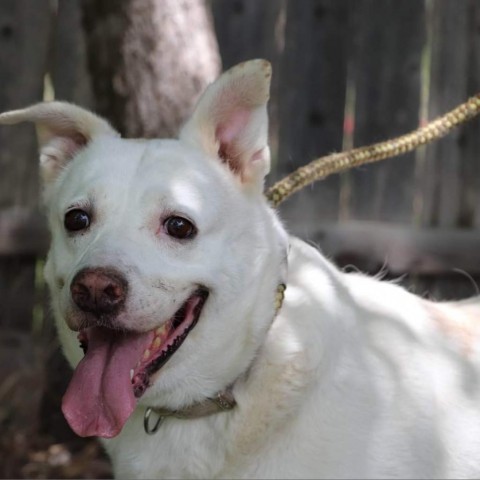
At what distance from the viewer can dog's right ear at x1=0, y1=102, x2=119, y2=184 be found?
336 cm

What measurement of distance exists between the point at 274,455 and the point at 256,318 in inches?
16.2

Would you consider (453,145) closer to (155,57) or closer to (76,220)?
(155,57)

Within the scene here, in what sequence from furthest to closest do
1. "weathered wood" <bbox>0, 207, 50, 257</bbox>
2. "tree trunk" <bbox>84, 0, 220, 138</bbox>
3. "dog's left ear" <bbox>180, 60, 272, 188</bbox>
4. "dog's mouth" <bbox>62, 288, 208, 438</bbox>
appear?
"weathered wood" <bbox>0, 207, 50, 257</bbox>
"tree trunk" <bbox>84, 0, 220, 138</bbox>
"dog's left ear" <bbox>180, 60, 272, 188</bbox>
"dog's mouth" <bbox>62, 288, 208, 438</bbox>

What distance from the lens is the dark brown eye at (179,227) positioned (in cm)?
303

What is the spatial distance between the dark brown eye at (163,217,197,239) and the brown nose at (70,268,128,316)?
0.92ft

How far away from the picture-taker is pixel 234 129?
3.26m

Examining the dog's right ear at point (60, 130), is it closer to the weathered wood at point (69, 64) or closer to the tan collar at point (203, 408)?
the tan collar at point (203, 408)

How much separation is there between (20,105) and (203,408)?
3.11 m

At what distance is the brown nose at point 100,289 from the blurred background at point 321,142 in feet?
9.42

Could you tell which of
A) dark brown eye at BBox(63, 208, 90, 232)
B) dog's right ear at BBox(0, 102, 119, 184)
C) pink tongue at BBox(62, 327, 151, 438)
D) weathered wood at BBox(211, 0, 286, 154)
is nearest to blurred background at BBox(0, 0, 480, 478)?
weathered wood at BBox(211, 0, 286, 154)

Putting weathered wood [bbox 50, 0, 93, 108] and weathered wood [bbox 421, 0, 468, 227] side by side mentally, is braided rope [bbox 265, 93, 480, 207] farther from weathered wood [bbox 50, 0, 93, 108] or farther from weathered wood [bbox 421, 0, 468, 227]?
weathered wood [bbox 50, 0, 93, 108]

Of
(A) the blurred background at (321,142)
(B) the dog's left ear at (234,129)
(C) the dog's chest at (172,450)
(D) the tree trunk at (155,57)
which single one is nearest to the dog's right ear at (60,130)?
(B) the dog's left ear at (234,129)

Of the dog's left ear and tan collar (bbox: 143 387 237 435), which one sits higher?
the dog's left ear

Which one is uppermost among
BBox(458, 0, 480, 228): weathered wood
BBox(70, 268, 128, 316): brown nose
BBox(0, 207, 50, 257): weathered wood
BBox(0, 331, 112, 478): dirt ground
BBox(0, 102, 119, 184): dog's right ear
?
BBox(0, 102, 119, 184): dog's right ear
